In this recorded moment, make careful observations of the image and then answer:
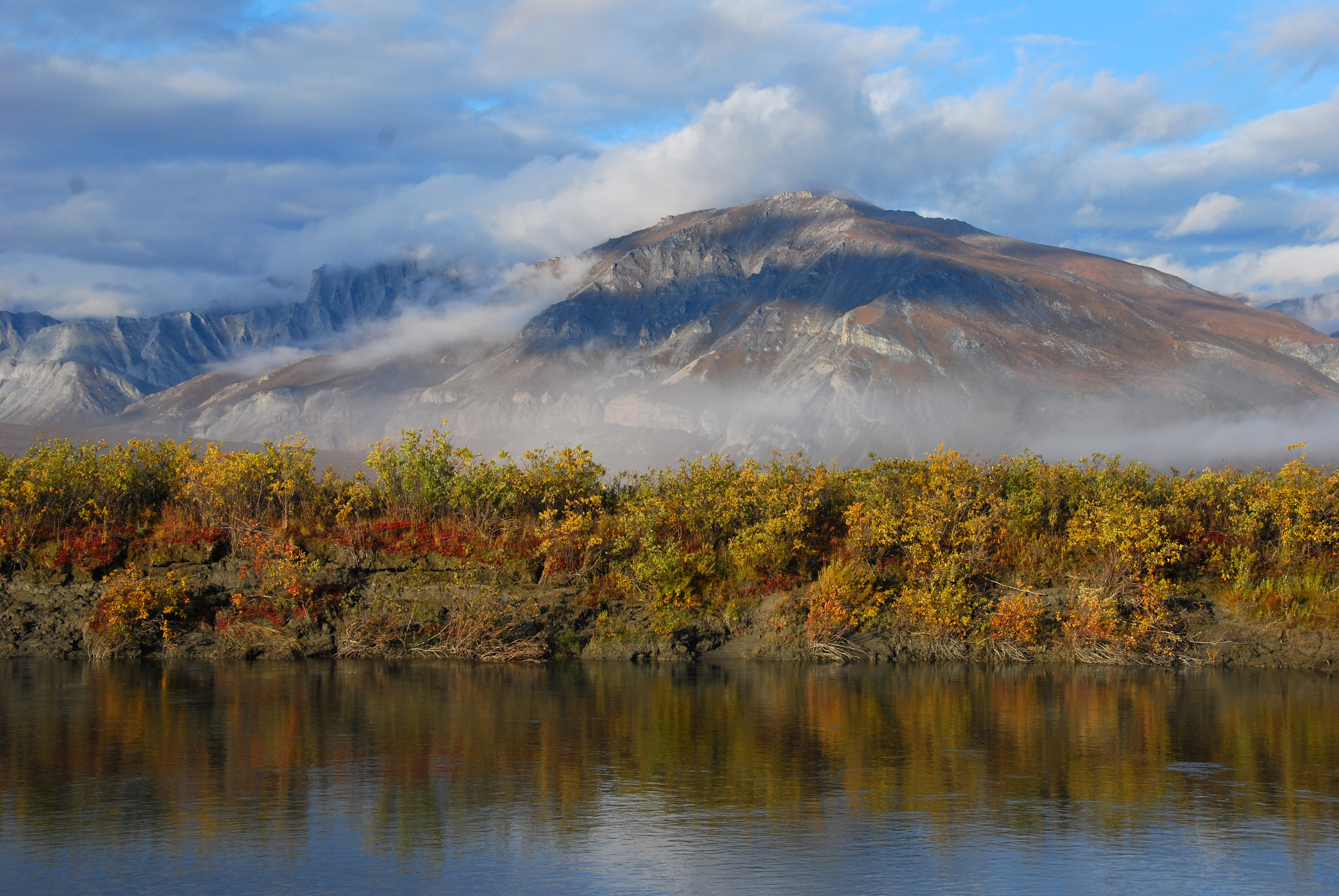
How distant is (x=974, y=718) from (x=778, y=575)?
42.5ft

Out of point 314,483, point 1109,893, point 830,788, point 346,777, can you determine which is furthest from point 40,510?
point 1109,893

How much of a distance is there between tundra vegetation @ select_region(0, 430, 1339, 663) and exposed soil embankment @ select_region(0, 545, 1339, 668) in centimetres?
9

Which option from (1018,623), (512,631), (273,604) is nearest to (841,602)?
(1018,623)

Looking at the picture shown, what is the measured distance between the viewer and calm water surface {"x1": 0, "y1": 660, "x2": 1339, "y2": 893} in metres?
13.5

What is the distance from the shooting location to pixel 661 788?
17516 millimetres

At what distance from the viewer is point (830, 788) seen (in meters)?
17.6

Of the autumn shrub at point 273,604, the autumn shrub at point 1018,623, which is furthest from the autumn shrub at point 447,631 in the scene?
the autumn shrub at point 1018,623

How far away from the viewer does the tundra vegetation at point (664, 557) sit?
33.8 metres

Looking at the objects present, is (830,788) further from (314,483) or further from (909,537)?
(314,483)

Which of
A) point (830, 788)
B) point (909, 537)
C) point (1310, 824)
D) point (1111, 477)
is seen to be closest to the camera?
point (1310, 824)

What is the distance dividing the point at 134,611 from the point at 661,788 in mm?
23236

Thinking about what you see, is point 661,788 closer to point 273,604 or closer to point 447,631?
point 447,631

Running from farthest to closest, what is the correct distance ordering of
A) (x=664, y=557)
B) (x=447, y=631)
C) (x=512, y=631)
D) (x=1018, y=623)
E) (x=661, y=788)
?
(x=664, y=557), (x=512, y=631), (x=447, y=631), (x=1018, y=623), (x=661, y=788)

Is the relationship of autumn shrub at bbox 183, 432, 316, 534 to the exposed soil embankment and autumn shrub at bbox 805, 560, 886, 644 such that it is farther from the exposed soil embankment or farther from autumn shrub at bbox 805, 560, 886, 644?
autumn shrub at bbox 805, 560, 886, 644
